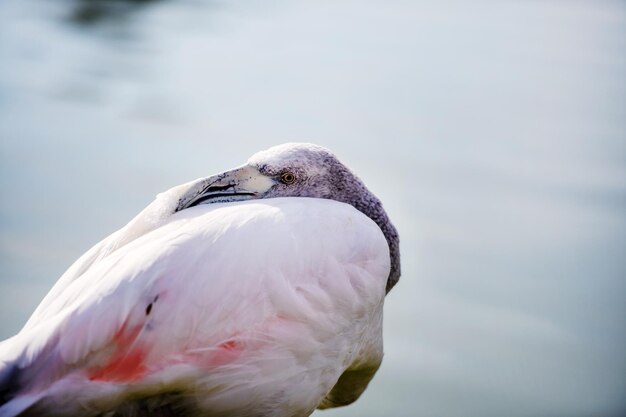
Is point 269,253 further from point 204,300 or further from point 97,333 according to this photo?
point 97,333

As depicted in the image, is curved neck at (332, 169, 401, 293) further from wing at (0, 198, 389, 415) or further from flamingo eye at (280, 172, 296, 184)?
wing at (0, 198, 389, 415)

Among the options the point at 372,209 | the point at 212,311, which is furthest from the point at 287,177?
the point at 212,311

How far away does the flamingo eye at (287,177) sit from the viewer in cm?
295

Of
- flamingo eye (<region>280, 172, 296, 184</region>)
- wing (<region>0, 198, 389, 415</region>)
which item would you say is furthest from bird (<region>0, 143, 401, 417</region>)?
flamingo eye (<region>280, 172, 296, 184</region>)

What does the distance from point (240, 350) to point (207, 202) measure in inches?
21.8

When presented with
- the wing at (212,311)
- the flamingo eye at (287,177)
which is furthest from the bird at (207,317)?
the flamingo eye at (287,177)

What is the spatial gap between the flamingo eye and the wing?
0.28m

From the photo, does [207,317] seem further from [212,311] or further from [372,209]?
[372,209]

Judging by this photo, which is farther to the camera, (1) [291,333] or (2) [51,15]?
(2) [51,15]

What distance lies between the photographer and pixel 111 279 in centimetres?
241

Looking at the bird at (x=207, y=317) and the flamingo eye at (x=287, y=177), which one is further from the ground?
the flamingo eye at (x=287, y=177)

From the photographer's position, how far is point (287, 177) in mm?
2951

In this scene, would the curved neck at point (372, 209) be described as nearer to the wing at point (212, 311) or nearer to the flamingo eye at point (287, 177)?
the flamingo eye at point (287, 177)

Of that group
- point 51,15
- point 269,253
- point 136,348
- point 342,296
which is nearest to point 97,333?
point 136,348
